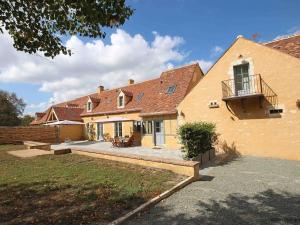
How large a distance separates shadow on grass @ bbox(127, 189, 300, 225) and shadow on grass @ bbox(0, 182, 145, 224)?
0.81 metres

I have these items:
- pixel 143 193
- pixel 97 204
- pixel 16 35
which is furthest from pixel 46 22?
pixel 143 193

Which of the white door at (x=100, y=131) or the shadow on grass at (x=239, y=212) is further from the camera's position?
the white door at (x=100, y=131)

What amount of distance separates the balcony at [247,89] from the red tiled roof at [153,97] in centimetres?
472

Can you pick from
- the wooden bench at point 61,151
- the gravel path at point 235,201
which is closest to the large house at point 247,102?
the gravel path at point 235,201

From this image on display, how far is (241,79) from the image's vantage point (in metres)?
15.4

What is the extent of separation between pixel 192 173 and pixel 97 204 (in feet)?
13.4

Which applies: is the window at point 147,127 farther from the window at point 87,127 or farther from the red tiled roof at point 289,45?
the window at point 87,127

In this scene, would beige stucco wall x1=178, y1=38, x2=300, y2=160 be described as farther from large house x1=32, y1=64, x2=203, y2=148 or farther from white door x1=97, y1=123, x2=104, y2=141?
white door x1=97, y1=123, x2=104, y2=141

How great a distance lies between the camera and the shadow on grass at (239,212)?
5.72 metres

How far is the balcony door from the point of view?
15164 millimetres

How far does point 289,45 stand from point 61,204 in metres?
15.0

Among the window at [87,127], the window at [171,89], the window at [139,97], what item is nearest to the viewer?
the window at [171,89]

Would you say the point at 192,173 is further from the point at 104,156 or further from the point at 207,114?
the point at 207,114

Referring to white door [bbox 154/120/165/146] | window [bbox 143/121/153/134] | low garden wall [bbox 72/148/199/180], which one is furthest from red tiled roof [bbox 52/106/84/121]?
low garden wall [bbox 72/148/199/180]
